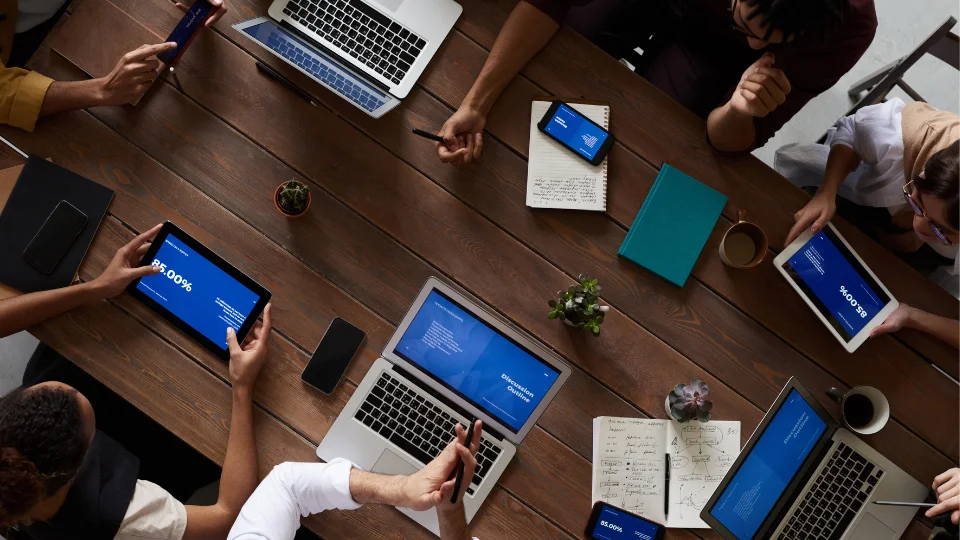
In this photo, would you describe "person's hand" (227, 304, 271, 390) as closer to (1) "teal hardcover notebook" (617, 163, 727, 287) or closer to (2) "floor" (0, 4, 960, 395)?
(1) "teal hardcover notebook" (617, 163, 727, 287)

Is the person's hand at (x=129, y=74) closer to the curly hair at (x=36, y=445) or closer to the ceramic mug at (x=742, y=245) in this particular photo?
the curly hair at (x=36, y=445)

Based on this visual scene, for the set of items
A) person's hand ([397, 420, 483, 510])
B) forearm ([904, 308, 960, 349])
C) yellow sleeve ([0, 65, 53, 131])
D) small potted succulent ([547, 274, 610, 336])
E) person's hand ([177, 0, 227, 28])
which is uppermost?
forearm ([904, 308, 960, 349])

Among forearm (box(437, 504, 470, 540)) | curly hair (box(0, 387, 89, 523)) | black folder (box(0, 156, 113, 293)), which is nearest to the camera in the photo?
curly hair (box(0, 387, 89, 523))

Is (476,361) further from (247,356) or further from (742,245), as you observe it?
(742,245)

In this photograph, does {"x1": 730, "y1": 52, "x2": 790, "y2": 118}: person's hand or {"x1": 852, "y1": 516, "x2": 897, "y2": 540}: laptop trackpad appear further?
{"x1": 852, "y1": 516, "x2": 897, "y2": 540}: laptop trackpad

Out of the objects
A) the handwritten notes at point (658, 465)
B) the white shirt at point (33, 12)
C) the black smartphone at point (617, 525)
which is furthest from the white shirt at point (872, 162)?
the white shirt at point (33, 12)

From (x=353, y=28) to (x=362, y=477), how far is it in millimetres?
1075

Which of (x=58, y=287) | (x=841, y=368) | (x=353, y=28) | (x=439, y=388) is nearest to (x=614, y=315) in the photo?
(x=439, y=388)

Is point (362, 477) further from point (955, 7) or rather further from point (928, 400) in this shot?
point (955, 7)

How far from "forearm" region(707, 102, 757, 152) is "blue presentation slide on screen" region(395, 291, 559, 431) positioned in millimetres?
733

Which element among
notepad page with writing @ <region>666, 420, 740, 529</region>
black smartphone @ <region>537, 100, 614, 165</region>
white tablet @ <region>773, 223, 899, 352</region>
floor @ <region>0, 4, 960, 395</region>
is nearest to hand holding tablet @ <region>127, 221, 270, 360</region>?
black smartphone @ <region>537, 100, 614, 165</region>

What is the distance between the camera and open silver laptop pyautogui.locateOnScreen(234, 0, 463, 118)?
5.21ft

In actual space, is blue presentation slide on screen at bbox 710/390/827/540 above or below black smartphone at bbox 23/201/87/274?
above

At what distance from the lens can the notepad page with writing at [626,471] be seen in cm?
159
